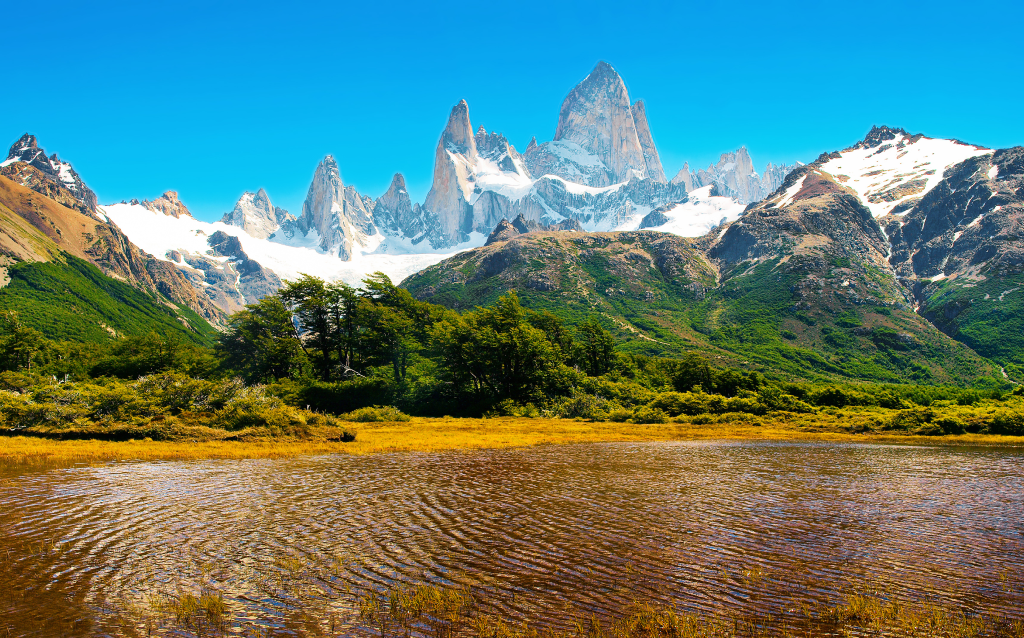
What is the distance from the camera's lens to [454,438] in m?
40.3

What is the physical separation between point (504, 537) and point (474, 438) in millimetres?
26141

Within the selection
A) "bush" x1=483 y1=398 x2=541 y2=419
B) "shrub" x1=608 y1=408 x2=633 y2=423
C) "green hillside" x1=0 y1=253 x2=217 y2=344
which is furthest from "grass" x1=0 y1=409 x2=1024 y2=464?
"green hillside" x1=0 y1=253 x2=217 y2=344

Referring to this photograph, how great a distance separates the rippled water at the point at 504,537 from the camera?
424 inches

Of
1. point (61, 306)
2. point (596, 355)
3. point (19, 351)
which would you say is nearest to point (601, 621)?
point (596, 355)

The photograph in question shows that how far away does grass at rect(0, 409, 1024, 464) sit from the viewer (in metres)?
29.4

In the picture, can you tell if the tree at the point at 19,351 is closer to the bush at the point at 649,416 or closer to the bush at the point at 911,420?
the bush at the point at 649,416

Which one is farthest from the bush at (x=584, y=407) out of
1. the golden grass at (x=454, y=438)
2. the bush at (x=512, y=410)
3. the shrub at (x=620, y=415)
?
the golden grass at (x=454, y=438)

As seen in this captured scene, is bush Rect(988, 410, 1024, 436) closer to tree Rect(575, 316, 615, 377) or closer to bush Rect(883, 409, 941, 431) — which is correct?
bush Rect(883, 409, 941, 431)

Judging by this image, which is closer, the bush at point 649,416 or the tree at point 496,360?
the bush at point 649,416

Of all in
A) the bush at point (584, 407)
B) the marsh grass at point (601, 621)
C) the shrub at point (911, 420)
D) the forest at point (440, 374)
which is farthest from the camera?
the bush at point (584, 407)

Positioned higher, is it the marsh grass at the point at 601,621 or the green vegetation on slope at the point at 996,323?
the green vegetation on slope at the point at 996,323

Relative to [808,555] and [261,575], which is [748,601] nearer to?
[808,555]

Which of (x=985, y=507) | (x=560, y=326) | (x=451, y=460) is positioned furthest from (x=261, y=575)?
(x=560, y=326)

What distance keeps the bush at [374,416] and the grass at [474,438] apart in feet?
6.54
